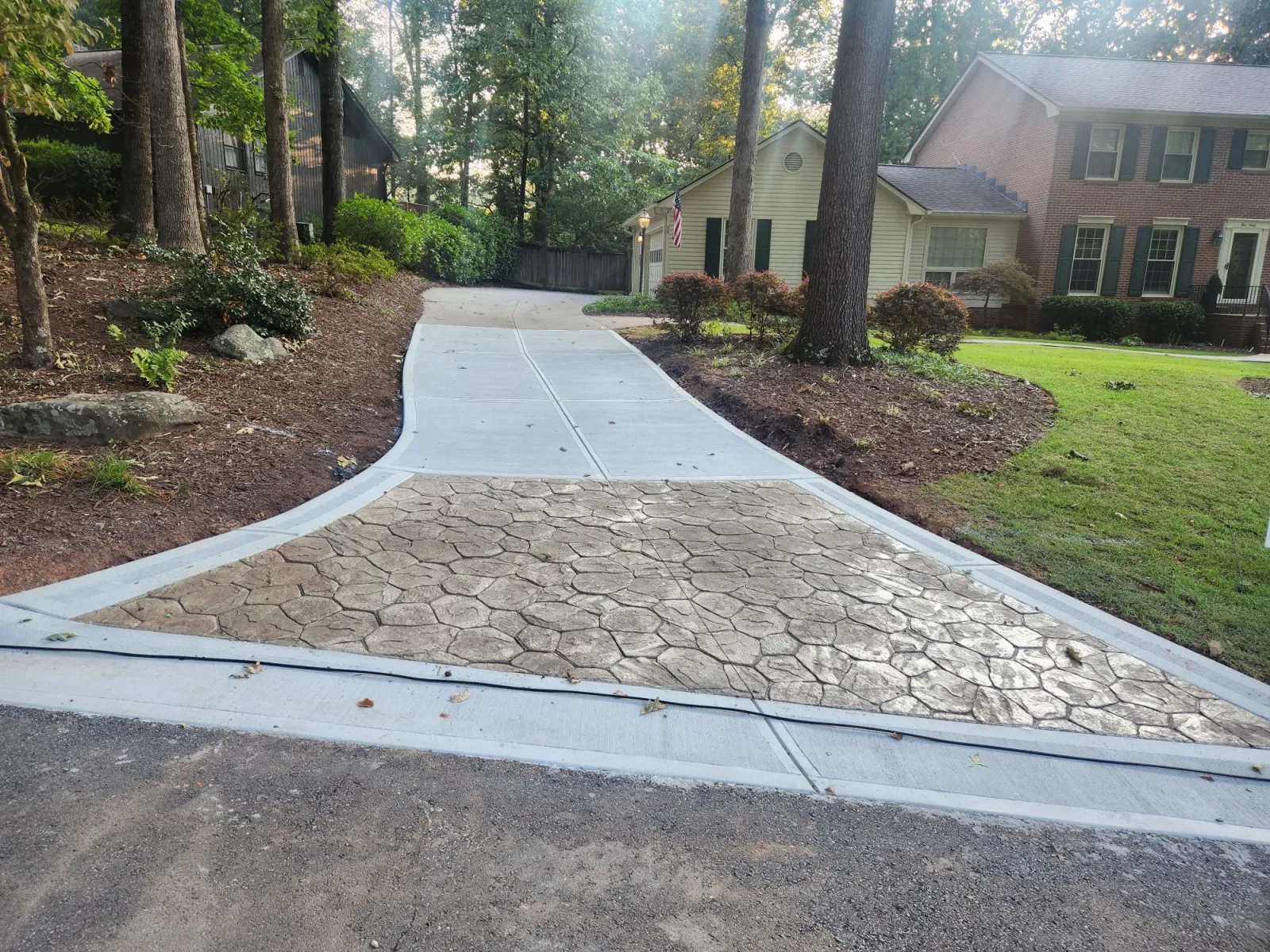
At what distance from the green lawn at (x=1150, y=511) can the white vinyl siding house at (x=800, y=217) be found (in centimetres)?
1383

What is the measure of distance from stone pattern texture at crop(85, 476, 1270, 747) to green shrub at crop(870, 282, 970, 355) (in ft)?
20.1

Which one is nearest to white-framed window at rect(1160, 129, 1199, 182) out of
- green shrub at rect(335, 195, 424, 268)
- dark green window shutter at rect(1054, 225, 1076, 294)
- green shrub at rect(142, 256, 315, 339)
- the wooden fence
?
dark green window shutter at rect(1054, 225, 1076, 294)

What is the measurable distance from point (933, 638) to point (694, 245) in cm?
2037

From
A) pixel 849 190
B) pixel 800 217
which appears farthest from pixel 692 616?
pixel 800 217

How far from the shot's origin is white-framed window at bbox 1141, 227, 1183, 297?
21.6 m

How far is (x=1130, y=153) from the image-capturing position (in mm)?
21016

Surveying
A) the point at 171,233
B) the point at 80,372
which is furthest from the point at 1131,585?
the point at 171,233

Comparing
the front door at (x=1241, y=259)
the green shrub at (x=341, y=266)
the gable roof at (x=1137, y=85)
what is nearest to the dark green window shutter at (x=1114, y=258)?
the front door at (x=1241, y=259)

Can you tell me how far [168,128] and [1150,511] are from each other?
1120 centimetres

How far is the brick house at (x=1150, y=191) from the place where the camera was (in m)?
20.8

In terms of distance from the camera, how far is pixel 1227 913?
2186 millimetres

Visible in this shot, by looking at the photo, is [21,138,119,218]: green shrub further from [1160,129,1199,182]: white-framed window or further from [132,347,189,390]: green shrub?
[1160,129,1199,182]: white-framed window

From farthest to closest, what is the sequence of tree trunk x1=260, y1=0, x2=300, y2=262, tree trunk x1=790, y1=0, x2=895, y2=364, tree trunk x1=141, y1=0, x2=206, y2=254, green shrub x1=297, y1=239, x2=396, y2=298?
tree trunk x1=260, y1=0, x2=300, y2=262
green shrub x1=297, y1=239, x2=396, y2=298
tree trunk x1=141, y1=0, x2=206, y2=254
tree trunk x1=790, y1=0, x2=895, y2=364

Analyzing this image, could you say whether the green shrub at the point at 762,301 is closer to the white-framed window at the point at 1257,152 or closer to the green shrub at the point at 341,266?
the green shrub at the point at 341,266
